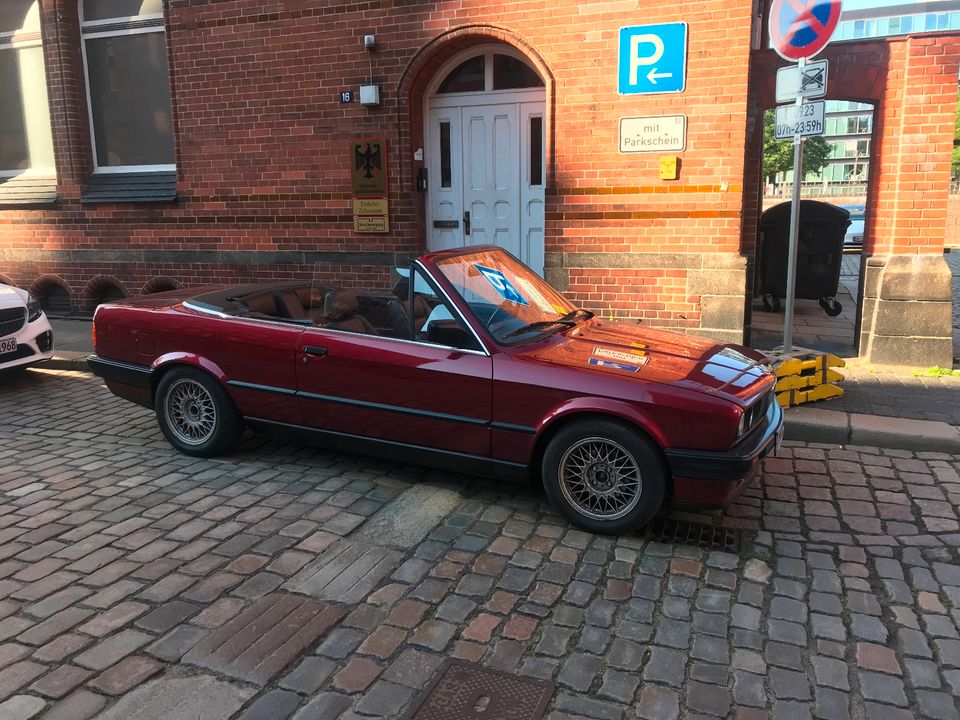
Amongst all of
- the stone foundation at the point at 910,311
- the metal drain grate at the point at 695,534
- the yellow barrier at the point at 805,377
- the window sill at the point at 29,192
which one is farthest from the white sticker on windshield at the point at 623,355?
the window sill at the point at 29,192

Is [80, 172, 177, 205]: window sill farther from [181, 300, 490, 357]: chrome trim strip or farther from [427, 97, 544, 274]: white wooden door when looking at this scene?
[181, 300, 490, 357]: chrome trim strip

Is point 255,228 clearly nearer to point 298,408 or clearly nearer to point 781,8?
point 298,408

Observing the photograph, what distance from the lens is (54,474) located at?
5164 millimetres

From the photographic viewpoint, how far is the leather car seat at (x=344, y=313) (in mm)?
4922

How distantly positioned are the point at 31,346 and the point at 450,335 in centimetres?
539

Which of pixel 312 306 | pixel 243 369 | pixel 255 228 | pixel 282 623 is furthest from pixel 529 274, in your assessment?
pixel 255 228

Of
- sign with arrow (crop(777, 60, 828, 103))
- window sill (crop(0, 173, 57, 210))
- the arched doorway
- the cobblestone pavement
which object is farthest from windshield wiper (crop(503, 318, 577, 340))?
window sill (crop(0, 173, 57, 210))

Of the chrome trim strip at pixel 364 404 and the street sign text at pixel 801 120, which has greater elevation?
the street sign text at pixel 801 120

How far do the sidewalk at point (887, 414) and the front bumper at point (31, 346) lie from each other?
Answer: 7115 mm

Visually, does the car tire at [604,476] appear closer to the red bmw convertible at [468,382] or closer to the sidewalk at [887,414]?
the red bmw convertible at [468,382]

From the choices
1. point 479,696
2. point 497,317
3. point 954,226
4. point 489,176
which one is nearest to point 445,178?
point 489,176

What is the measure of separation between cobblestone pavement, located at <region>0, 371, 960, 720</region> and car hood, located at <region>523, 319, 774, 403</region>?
32.8 inches

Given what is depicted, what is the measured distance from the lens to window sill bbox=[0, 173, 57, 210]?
10922 mm

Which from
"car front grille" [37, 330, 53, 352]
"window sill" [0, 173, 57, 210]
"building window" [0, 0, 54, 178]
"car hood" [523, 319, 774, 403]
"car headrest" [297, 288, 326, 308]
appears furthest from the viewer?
"building window" [0, 0, 54, 178]
